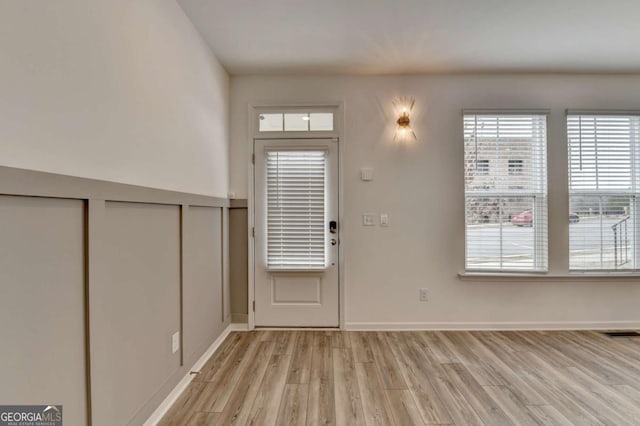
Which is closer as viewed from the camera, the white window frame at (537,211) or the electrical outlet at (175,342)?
the electrical outlet at (175,342)

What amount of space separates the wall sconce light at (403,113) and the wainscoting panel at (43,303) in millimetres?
2759

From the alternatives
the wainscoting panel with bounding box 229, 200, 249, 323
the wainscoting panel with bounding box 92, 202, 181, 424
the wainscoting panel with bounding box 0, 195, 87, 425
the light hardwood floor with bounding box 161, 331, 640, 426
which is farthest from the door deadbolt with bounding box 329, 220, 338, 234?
the wainscoting panel with bounding box 0, 195, 87, 425

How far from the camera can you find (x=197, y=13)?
2234 mm

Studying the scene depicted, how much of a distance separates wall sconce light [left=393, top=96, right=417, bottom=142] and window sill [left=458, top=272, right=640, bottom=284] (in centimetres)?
152

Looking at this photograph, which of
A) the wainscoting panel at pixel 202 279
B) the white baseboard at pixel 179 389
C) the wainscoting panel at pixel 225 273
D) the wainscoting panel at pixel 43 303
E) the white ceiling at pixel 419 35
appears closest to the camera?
the wainscoting panel at pixel 43 303

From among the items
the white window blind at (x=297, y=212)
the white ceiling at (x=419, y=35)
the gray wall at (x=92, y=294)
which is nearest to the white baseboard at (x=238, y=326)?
the white window blind at (x=297, y=212)

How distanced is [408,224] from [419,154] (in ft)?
2.41

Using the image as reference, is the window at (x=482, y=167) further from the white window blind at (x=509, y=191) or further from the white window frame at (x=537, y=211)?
the white window frame at (x=537, y=211)

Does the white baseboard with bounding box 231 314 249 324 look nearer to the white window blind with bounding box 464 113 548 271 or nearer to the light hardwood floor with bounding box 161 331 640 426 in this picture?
the light hardwood floor with bounding box 161 331 640 426

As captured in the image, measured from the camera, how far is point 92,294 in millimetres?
1321

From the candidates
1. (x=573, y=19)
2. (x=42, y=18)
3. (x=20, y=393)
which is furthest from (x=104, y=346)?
(x=573, y=19)

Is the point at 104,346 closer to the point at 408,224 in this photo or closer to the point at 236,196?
the point at 236,196

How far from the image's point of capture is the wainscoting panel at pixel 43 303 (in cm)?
101

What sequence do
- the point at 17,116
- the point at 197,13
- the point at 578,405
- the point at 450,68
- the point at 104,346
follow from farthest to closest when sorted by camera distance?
the point at 450,68 → the point at 197,13 → the point at 578,405 → the point at 104,346 → the point at 17,116
